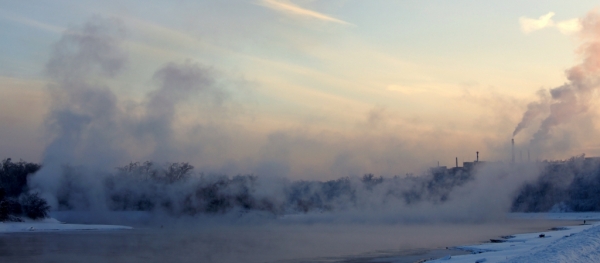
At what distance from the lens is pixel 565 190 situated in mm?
124062

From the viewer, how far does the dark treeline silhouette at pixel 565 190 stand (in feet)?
384

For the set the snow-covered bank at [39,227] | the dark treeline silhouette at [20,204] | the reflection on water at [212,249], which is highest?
the dark treeline silhouette at [20,204]

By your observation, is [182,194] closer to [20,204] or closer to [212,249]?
[20,204]

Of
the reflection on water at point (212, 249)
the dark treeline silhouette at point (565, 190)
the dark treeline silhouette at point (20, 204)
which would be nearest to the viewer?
the reflection on water at point (212, 249)

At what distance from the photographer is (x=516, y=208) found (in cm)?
12744

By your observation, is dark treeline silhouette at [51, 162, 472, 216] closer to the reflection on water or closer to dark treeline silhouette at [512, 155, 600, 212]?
dark treeline silhouette at [512, 155, 600, 212]

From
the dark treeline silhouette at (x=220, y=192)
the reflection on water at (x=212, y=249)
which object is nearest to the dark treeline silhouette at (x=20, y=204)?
the dark treeline silhouette at (x=220, y=192)

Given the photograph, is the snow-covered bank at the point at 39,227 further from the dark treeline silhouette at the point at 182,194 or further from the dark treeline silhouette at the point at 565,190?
the dark treeline silhouette at the point at 565,190

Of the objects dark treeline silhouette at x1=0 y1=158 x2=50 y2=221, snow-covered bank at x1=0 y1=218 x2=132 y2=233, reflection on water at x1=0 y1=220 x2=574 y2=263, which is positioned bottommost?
reflection on water at x1=0 y1=220 x2=574 y2=263

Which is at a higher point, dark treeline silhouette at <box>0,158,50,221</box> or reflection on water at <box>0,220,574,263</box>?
dark treeline silhouette at <box>0,158,50,221</box>

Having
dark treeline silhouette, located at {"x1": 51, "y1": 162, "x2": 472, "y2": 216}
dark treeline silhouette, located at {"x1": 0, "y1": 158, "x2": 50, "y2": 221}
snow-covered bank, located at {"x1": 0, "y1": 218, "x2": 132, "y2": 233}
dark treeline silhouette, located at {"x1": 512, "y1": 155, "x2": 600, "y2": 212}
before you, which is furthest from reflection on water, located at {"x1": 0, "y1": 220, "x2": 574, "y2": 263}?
dark treeline silhouette, located at {"x1": 512, "y1": 155, "x2": 600, "y2": 212}

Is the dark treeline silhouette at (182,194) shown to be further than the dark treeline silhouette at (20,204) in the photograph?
Yes

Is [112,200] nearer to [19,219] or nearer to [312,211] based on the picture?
[19,219]

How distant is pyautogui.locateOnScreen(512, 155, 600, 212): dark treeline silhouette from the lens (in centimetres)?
11694
